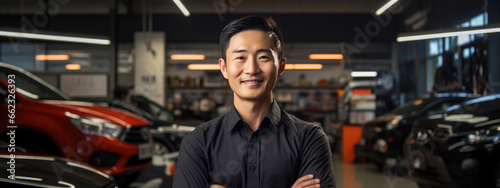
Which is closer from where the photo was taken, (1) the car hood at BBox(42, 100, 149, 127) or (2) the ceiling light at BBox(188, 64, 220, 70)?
(1) the car hood at BBox(42, 100, 149, 127)

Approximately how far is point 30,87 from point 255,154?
319cm

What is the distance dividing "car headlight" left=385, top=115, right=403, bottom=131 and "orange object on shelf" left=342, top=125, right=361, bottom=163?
1.65 m

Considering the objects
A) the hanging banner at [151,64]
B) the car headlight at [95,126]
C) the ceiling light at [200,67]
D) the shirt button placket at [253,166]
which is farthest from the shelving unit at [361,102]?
the shirt button placket at [253,166]

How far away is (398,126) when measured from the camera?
5.54m

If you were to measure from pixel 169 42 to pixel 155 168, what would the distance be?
522 centimetres

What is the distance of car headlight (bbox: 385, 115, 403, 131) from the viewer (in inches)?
221

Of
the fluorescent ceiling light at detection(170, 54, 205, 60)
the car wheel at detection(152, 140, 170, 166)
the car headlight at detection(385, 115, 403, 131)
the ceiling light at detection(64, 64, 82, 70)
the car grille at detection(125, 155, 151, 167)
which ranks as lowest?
the car wheel at detection(152, 140, 170, 166)

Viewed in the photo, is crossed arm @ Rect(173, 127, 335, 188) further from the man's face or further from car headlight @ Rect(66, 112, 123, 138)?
car headlight @ Rect(66, 112, 123, 138)

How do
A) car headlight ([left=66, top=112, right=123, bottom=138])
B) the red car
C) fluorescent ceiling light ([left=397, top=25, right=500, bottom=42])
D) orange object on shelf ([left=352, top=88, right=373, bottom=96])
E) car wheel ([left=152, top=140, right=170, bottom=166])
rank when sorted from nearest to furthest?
1. the red car
2. car headlight ([left=66, top=112, right=123, bottom=138])
3. car wheel ([left=152, top=140, right=170, bottom=166])
4. fluorescent ceiling light ([left=397, top=25, right=500, bottom=42])
5. orange object on shelf ([left=352, top=88, right=373, bottom=96])

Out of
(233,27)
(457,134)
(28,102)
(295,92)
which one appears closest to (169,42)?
(295,92)

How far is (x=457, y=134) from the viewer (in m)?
3.09

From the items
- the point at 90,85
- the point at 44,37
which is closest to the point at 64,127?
the point at 44,37

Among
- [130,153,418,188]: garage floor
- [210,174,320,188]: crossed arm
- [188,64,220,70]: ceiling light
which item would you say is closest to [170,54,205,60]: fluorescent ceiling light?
[188,64,220,70]: ceiling light

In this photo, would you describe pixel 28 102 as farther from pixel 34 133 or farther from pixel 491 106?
pixel 491 106
